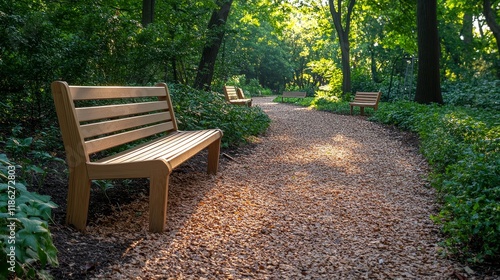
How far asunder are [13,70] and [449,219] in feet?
16.2

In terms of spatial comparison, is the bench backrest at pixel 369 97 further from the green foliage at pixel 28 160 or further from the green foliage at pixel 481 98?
the green foliage at pixel 28 160

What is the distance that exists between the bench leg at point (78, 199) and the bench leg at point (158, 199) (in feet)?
1.46

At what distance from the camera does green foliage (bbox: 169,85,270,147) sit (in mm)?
6418

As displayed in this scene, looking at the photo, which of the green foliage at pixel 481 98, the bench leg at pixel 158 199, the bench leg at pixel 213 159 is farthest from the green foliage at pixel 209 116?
the green foliage at pixel 481 98

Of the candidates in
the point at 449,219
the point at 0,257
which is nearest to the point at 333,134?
the point at 449,219

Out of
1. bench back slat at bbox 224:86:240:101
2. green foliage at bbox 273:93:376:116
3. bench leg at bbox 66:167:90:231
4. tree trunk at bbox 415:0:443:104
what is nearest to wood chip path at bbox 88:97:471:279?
bench leg at bbox 66:167:90:231

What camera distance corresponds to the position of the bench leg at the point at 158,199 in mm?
2951

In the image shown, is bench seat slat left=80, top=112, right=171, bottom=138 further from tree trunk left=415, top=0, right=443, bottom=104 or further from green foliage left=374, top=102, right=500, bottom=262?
tree trunk left=415, top=0, right=443, bottom=104

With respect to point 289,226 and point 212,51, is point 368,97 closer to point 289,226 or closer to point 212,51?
point 212,51

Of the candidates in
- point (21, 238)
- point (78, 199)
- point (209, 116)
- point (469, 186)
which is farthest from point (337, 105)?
point (21, 238)

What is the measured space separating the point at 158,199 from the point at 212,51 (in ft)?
31.2

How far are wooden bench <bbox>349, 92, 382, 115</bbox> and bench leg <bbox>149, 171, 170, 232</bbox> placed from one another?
39.5 ft

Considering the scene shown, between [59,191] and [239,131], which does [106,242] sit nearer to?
[59,191]

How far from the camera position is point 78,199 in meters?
2.96
